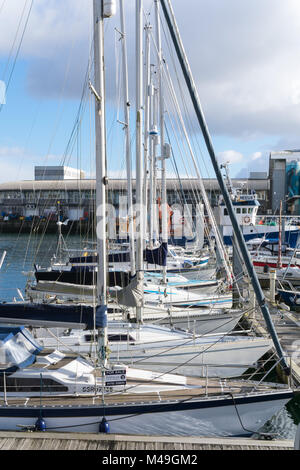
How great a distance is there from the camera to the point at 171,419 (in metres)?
9.98

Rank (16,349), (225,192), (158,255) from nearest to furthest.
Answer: (225,192) < (16,349) < (158,255)

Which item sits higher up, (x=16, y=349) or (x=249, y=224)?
(x=249, y=224)

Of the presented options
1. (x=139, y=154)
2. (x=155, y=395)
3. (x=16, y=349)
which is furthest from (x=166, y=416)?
(x=139, y=154)

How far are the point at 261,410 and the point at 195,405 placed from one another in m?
1.59

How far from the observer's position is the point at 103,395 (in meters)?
10.0

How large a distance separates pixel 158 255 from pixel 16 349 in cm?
1342

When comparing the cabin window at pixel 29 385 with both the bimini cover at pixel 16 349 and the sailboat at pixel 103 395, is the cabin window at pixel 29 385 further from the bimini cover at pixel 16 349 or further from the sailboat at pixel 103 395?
the bimini cover at pixel 16 349

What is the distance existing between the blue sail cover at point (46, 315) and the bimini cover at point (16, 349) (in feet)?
2.06

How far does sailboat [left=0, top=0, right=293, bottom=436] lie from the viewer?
9.76 m

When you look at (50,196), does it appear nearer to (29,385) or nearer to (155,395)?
(29,385)

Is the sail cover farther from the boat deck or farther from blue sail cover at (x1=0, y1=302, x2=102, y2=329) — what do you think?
the boat deck

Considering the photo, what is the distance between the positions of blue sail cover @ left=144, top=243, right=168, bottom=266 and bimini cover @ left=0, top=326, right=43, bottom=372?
12.4m

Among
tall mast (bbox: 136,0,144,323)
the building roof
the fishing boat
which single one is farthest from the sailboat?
the building roof
